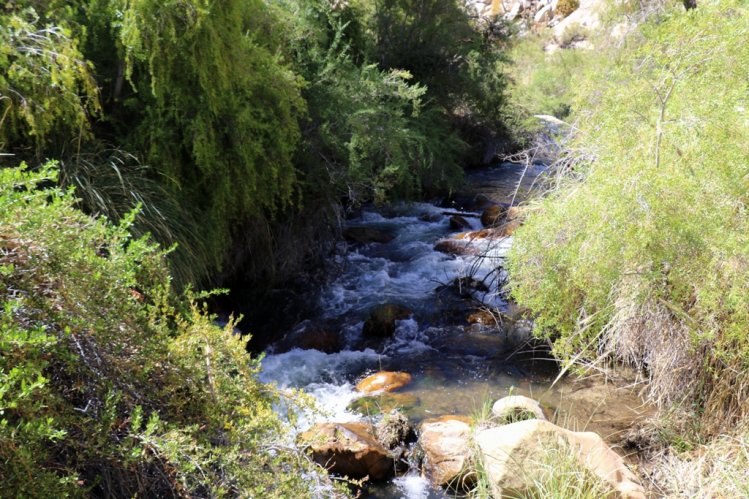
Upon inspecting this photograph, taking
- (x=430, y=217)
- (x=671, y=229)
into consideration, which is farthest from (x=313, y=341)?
(x=430, y=217)

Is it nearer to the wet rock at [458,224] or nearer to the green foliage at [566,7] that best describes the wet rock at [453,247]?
the wet rock at [458,224]

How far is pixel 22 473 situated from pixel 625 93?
4720 mm

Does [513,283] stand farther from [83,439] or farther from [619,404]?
[83,439]

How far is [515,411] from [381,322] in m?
2.62

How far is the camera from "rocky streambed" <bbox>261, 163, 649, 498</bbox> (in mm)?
4594

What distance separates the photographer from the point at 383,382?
611cm

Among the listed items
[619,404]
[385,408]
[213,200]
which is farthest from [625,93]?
[213,200]

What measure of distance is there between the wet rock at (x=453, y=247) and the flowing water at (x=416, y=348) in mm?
122

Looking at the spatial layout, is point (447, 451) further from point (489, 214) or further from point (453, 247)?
point (489, 214)

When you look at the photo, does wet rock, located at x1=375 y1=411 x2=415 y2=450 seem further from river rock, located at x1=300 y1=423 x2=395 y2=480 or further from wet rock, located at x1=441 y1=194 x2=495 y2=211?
wet rock, located at x1=441 y1=194 x2=495 y2=211

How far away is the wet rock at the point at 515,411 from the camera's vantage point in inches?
194

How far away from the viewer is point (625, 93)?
475 cm

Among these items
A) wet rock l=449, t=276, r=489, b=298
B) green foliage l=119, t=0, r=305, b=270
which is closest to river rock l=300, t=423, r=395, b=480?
green foliage l=119, t=0, r=305, b=270

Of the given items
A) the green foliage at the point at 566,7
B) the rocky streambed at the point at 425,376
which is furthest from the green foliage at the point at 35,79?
the green foliage at the point at 566,7
